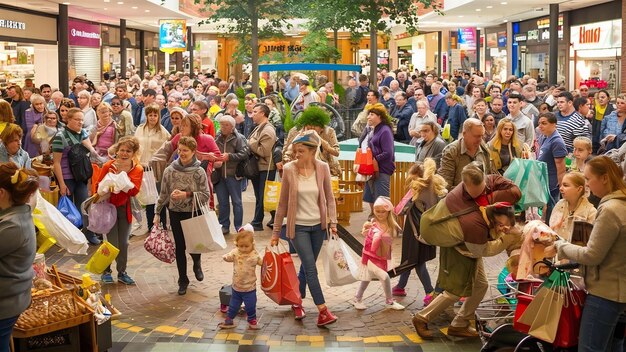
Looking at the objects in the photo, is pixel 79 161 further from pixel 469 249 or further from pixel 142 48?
pixel 142 48

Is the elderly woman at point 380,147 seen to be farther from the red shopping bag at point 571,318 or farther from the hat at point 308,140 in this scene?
the red shopping bag at point 571,318

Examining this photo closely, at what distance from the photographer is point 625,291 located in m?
5.92

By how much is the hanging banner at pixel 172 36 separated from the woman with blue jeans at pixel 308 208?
81.8ft

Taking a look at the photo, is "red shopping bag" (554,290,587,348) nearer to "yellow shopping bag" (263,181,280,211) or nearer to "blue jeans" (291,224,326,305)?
"blue jeans" (291,224,326,305)

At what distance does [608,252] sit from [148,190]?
7250 millimetres

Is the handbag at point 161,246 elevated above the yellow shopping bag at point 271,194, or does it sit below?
below

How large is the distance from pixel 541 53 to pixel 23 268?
34.6m

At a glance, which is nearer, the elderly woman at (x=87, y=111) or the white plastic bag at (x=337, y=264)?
the white plastic bag at (x=337, y=264)

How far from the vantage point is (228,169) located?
13.0 m

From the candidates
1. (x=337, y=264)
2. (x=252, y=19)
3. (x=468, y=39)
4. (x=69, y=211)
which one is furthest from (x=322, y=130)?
(x=468, y=39)

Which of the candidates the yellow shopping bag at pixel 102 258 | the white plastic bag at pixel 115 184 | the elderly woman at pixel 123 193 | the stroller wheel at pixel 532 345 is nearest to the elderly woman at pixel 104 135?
the elderly woman at pixel 123 193

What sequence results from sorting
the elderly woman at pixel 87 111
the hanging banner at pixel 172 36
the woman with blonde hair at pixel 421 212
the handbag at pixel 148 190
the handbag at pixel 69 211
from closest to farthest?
the woman with blonde hair at pixel 421 212 < the handbag at pixel 69 211 < the handbag at pixel 148 190 < the elderly woman at pixel 87 111 < the hanging banner at pixel 172 36

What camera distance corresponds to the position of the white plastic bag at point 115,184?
390 inches

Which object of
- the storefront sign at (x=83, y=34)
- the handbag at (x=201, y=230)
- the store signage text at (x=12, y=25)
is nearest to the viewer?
the handbag at (x=201, y=230)
